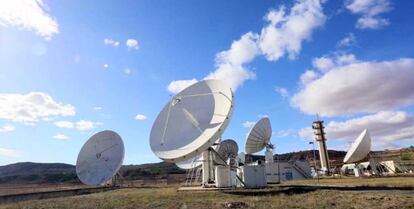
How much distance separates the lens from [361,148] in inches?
2657

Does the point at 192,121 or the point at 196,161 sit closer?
the point at 192,121

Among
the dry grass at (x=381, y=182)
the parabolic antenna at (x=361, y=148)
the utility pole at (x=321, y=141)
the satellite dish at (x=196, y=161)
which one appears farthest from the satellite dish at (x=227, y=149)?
the utility pole at (x=321, y=141)

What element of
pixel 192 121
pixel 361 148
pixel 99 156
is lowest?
pixel 99 156

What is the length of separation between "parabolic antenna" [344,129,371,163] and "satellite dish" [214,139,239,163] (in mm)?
23418

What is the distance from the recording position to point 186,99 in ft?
137

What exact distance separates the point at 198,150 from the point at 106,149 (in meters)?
33.3

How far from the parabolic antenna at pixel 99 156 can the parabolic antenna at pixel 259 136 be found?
2225 centimetres

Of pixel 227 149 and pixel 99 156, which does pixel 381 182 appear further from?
pixel 99 156

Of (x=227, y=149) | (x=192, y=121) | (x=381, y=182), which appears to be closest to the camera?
(x=192, y=121)

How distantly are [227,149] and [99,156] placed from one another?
882 inches

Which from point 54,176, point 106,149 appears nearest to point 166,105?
point 106,149

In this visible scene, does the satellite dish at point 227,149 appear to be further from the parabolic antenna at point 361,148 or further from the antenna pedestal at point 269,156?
the parabolic antenna at point 361,148

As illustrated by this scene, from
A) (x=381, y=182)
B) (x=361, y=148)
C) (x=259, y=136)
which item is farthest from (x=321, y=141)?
(x=381, y=182)

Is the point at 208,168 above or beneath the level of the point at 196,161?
beneath
